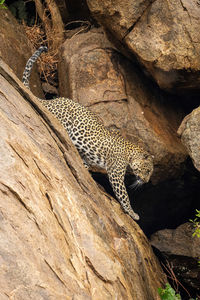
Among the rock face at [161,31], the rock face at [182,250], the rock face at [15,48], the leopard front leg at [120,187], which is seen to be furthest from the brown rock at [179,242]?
the rock face at [15,48]

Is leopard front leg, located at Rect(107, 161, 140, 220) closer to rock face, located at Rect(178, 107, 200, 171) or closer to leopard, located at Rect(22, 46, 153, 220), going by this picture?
leopard, located at Rect(22, 46, 153, 220)

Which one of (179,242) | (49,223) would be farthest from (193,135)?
(49,223)

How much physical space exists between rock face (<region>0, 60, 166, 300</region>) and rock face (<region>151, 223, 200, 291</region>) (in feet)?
7.36

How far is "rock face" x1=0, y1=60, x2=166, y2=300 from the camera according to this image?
3371mm

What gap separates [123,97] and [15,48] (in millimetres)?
2414

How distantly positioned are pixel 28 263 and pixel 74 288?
49 centimetres

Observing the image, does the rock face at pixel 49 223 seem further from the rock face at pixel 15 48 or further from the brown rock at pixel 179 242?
the rock face at pixel 15 48

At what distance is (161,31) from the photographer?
7.30 m

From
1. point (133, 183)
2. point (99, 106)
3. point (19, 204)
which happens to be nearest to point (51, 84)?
point (99, 106)

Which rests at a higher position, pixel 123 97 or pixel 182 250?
pixel 123 97

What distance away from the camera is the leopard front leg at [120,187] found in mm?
7309

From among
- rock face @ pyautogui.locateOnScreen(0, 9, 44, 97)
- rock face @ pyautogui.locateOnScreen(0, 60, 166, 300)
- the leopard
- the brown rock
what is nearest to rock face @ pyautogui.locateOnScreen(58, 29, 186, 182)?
the leopard

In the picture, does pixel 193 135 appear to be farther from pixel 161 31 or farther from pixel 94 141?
pixel 161 31

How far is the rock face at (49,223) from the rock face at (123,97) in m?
2.62
